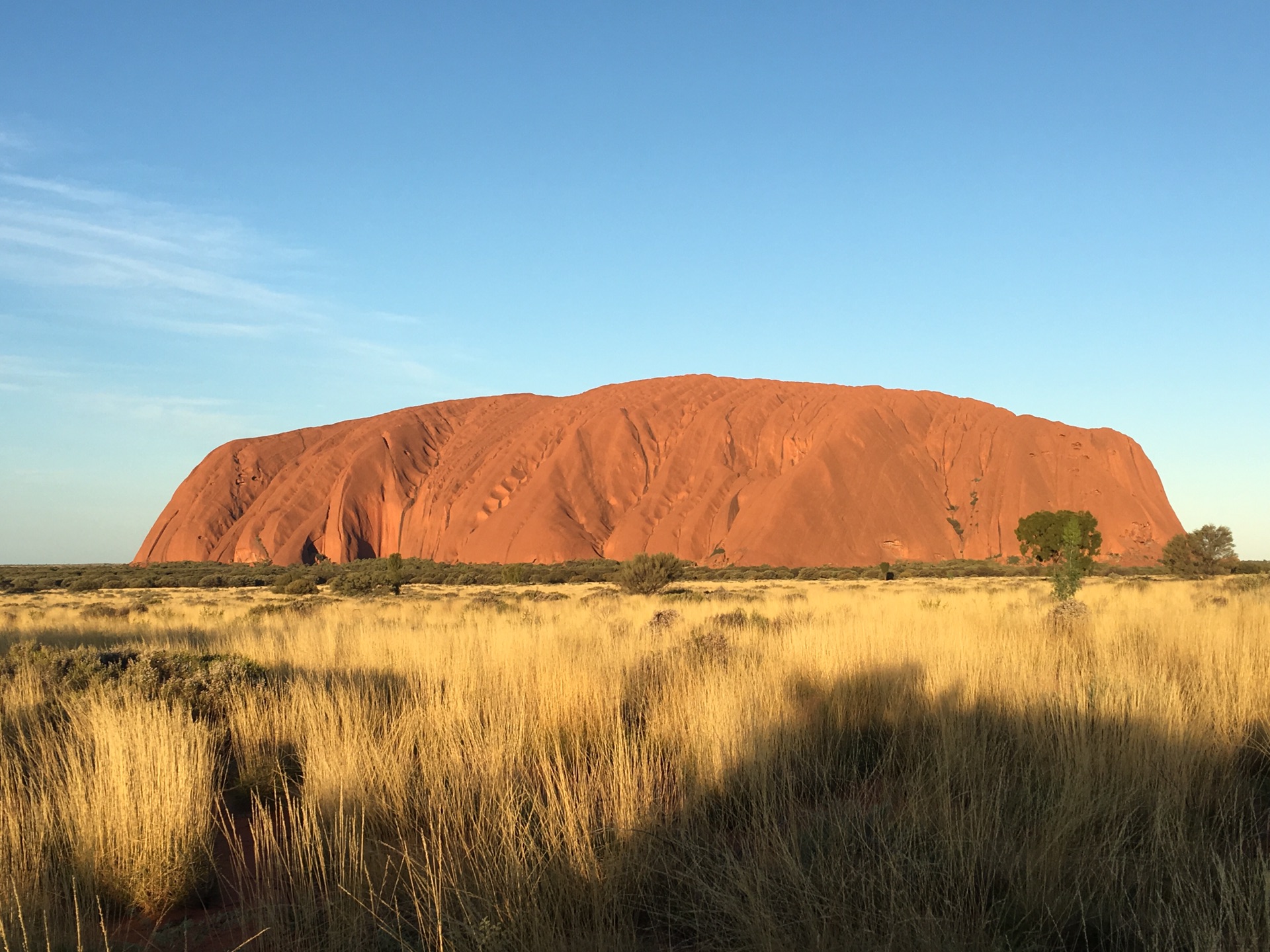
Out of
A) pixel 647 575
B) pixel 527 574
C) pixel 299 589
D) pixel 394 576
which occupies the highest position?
pixel 647 575

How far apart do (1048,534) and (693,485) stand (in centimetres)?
3023

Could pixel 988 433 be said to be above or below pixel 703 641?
above

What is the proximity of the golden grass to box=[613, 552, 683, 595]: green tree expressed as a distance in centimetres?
2028

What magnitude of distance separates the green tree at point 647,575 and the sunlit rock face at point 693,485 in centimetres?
3391

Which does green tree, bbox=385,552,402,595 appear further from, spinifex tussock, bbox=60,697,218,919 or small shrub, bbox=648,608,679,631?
spinifex tussock, bbox=60,697,218,919

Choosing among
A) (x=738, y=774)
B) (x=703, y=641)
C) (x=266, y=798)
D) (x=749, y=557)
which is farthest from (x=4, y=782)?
(x=749, y=557)

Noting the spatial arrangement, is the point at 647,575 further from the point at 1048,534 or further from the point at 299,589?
the point at 1048,534

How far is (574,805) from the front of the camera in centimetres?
384

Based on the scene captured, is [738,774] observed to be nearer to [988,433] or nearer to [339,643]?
[339,643]

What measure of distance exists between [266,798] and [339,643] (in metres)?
6.66

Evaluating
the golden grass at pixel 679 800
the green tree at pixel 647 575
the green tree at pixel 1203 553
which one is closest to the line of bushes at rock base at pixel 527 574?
the green tree at pixel 1203 553

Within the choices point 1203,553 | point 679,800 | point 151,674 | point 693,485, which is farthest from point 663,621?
point 693,485

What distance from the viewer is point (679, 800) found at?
4.07m

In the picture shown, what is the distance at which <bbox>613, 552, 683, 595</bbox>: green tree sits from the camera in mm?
28438
